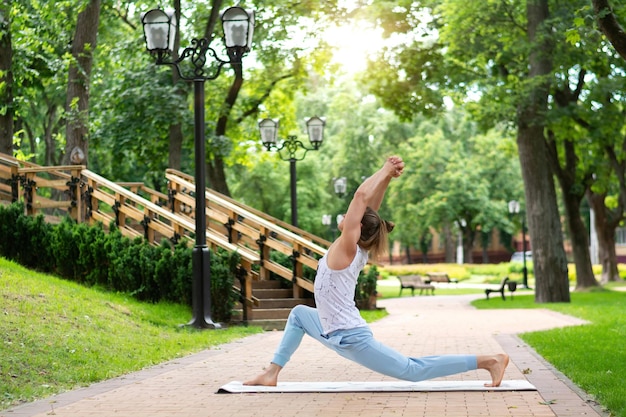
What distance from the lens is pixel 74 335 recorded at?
11.9 m

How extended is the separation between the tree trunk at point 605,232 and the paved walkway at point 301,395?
29.4m

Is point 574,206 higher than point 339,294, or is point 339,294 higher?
point 574,206

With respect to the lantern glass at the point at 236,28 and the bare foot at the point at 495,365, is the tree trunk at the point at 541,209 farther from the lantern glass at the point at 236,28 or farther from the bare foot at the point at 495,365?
the bare foot at the point at 495,365

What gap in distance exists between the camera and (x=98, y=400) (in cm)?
848

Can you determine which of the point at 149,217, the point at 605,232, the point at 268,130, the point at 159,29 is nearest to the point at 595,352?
the point at 159,29

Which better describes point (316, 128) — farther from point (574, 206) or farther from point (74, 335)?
point (574, 206)

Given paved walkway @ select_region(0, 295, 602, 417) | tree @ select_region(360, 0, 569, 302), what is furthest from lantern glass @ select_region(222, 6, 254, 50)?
tree @ select_region(360, 0, 569, 302)

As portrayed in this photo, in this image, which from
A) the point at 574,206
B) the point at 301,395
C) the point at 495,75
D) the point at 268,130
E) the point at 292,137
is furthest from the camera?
the point at 574,206

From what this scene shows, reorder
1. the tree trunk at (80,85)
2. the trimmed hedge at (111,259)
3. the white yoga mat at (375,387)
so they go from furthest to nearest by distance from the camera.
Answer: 1. the tree trunk at (80,85)
2. the trimmed hedge at (111,259)
3. the white yoga mat at (375,387)

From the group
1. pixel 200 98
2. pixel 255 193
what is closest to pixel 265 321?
pixel 200 98

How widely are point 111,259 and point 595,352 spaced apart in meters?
8.73

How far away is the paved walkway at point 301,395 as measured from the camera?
7.68 metres

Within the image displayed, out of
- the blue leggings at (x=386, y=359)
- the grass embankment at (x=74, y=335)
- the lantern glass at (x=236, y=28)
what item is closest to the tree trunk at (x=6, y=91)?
the grass embankment at (x=74, y=335)

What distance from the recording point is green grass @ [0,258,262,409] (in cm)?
961
